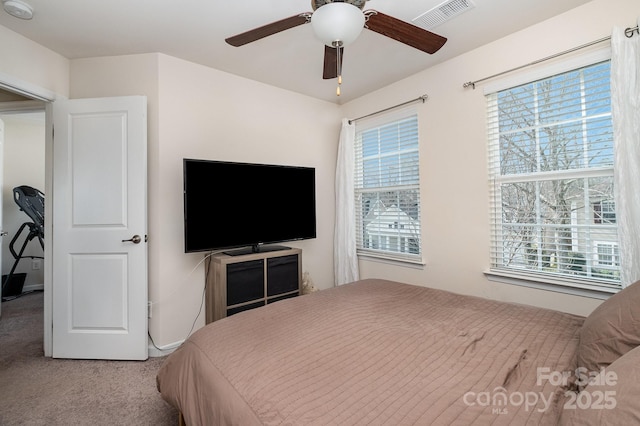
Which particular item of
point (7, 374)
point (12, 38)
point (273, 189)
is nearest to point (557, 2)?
point (273, 189)

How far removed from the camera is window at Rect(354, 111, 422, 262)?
3.04 meters

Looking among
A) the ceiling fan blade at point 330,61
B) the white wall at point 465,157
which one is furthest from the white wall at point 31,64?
the white wall at point 465,157

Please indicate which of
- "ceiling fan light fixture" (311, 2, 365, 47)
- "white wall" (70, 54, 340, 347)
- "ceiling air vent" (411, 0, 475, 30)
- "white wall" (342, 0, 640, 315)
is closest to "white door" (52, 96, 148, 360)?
"white wall" (70, 54, 340, 347)

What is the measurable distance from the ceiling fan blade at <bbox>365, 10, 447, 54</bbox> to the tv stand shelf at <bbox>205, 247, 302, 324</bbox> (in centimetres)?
199

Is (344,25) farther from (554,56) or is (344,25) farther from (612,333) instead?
(554,56)

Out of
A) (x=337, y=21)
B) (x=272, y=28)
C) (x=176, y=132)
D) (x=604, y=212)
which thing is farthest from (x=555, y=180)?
(x=176, y=132)

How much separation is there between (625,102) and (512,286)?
1.40 m

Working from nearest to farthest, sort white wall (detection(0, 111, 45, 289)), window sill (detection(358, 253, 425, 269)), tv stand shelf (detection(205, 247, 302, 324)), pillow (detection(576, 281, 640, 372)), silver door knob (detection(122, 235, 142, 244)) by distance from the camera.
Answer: pillow (detection(576, 281, 640, 372)) → silver door knob (detection(122, 235, 142, 244)) → tv stand shelf (detection(205, 247, 302, 324)) → window sill (detection(358, 253, 425, 269)) → white wall (detection(0, 111, 45, 289))

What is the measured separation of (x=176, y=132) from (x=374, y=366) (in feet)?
8.13

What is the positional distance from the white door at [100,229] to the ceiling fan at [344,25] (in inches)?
56.4

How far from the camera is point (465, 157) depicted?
2572mm

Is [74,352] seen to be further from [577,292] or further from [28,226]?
[577,292]

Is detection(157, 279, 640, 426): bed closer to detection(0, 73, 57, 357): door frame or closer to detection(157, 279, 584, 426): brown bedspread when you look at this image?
detection(157, 279, 584, 426): brown bedspread

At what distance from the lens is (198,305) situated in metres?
2.71
